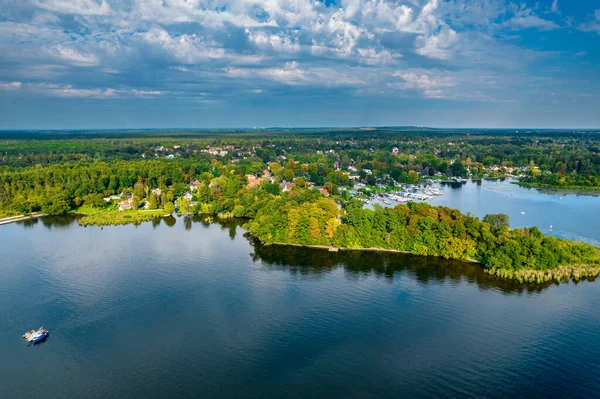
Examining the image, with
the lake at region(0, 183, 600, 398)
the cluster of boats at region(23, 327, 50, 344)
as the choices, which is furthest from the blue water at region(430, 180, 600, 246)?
the cluster of boats at region(23, 327, 50, 344)

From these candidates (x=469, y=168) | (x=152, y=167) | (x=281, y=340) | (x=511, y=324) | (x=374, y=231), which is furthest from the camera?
(x=469, y=168)

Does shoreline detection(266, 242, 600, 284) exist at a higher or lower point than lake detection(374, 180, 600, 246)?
lower

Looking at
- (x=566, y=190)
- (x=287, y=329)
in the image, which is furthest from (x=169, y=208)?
(x=566, y=190)

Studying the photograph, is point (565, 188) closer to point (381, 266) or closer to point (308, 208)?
point (308, 208)

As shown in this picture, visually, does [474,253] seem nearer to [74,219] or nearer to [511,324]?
[511,324]

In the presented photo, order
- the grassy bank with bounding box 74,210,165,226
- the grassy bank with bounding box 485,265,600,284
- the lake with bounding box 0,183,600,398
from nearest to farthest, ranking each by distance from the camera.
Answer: the lake with bounding box 0,183,600,398, the grassy bank with bounding box 485,265,600,284, the grassy bank with bounding box 74,210,165,226

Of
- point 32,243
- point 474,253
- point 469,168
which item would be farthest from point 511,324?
point 469,168

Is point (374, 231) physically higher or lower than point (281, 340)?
higher

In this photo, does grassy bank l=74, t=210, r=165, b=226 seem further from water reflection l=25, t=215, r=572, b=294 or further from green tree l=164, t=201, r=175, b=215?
water reflection l=25, t=215, r=572, b=294
